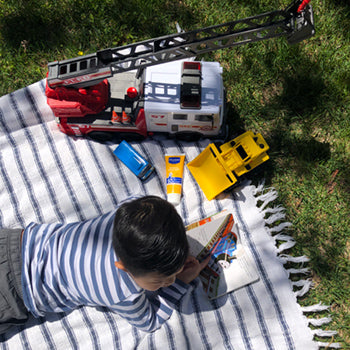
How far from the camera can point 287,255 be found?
91.0 inches

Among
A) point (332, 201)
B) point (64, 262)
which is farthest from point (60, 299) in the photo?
point (332, 201)

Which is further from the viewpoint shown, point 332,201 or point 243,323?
point 332,201

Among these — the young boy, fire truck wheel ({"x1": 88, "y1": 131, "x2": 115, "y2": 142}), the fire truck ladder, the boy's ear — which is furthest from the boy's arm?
the fire truck ladder

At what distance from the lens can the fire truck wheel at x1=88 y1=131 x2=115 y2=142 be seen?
242 centimetres

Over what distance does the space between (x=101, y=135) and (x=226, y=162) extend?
3.06ft

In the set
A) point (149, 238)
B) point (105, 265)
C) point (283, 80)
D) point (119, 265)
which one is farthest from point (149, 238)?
point (283, 80)

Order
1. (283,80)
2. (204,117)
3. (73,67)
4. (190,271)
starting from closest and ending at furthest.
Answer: (73,67) → (190,271) → (204,117) → (283,80)

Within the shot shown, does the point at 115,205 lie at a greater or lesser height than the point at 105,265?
greater

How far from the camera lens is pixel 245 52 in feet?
8.85

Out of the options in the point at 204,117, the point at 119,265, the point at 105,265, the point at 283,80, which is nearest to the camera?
the point at 119,265

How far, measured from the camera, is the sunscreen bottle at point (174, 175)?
2.40 meters

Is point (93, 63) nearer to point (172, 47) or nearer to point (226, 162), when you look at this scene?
point (172, 47)

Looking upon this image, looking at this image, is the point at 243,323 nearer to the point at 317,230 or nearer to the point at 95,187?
the point at 317,230

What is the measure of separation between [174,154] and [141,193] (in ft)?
1.27
